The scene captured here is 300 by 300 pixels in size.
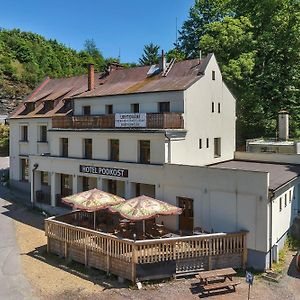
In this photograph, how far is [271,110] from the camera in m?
34.1

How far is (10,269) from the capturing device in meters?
16.8

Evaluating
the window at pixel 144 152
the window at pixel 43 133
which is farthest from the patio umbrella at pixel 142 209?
the window at pixel 43 133

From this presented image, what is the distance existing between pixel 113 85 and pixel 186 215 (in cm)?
1310

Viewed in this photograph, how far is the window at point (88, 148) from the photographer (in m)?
24.0

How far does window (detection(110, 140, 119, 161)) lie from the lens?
74.0 feet

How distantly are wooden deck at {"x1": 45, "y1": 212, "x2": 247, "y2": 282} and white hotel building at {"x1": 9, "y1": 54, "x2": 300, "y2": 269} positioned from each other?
1.02m

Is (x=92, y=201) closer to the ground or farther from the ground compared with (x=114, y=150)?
closer to the ground

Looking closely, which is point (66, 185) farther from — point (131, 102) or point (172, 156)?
point (172, 156)

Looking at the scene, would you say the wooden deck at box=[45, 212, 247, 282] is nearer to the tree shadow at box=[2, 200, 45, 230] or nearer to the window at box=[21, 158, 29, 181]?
the tree shadow at box=[2, 200, 45, 230]

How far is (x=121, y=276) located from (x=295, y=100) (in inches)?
989

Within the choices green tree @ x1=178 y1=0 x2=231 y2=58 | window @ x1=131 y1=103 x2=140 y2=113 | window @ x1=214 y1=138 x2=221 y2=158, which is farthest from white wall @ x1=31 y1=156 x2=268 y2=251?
green tree @ x1=178 y1=0 x2=231 y2=58

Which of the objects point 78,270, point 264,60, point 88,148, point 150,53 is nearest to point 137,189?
point 88,148

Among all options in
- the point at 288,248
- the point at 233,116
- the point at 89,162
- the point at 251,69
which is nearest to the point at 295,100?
the point at 251,69

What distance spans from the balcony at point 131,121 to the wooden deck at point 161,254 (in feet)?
23.6
